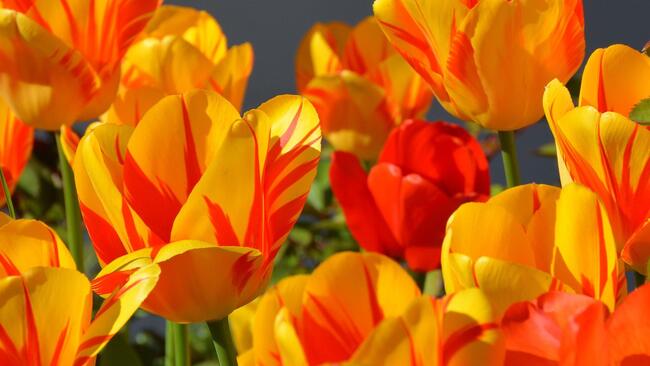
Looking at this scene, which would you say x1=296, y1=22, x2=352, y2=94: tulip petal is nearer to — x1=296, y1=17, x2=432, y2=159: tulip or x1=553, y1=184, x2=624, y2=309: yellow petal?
x1=296, y1=17, x2=432, y2=159: tulip

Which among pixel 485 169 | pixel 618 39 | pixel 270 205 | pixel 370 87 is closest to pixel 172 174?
pixel 270 205

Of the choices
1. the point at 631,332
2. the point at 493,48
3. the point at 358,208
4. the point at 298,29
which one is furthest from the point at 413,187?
Result: the point at 298,29

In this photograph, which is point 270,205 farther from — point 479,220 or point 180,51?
point 180,51

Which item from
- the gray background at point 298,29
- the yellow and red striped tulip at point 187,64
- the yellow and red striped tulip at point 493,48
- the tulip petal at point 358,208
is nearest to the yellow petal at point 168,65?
the yellow and red striped tulip at point 187,64

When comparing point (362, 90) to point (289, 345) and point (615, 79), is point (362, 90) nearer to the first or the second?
point (615, 79)

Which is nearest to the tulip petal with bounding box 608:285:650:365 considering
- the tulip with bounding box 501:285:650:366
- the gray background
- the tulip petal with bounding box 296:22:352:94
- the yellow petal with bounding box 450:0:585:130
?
the tulip with bounding box 501:285:650:366

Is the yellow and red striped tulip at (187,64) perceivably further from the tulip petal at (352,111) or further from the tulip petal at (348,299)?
the tulip petal at (348,299)
